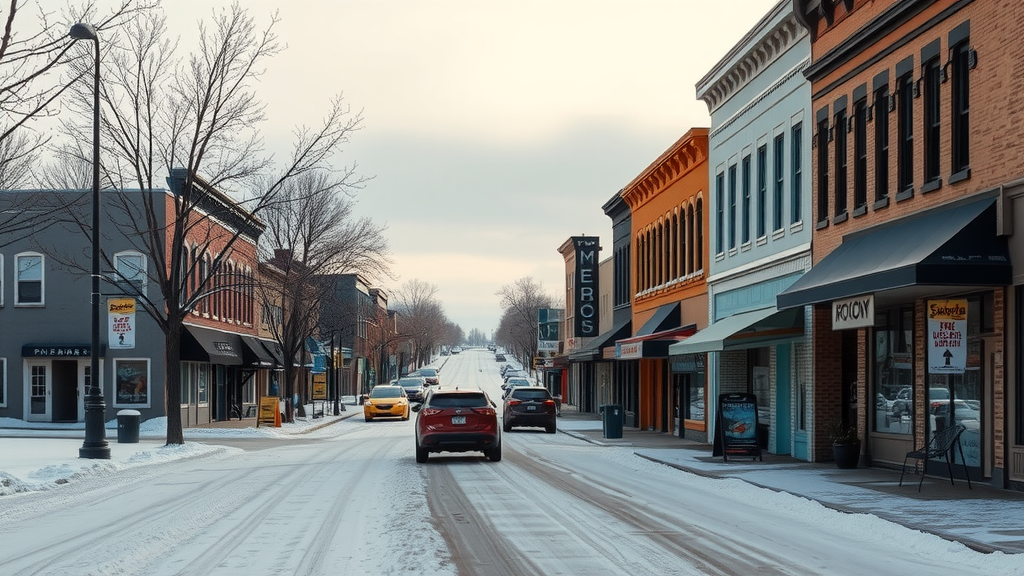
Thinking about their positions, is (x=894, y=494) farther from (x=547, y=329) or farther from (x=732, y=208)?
(x=547, y=329)

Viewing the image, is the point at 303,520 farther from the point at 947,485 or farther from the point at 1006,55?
the point at 1006,55

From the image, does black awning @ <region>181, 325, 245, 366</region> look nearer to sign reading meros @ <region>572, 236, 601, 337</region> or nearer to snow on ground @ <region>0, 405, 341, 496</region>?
snow on ground @ <region>0, 405, 341, 496</region>

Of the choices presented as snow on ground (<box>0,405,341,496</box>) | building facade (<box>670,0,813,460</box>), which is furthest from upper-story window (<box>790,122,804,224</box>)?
snow on ground (<box>0,405,341,496</box>)

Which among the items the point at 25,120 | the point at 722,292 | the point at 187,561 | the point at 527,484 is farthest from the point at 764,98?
the point at 187,561

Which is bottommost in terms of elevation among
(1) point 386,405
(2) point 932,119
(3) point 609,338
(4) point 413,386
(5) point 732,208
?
(4) point 413,386

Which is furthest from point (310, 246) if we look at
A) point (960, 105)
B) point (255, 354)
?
point (960, 105)

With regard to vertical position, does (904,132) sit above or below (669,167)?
below

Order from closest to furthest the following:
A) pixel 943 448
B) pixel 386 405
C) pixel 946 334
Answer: pixel 946 334, pixel 943 448, pixel 386 405

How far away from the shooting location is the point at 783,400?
26.9 meters

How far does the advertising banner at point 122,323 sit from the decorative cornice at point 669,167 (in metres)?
16.6

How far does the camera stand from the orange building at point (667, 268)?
3534 centimetres

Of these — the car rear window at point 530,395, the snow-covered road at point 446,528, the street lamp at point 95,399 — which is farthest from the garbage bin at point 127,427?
the car rear window at point 530,395

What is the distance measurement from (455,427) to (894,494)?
32.5ft

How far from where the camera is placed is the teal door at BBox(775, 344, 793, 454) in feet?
87.2
